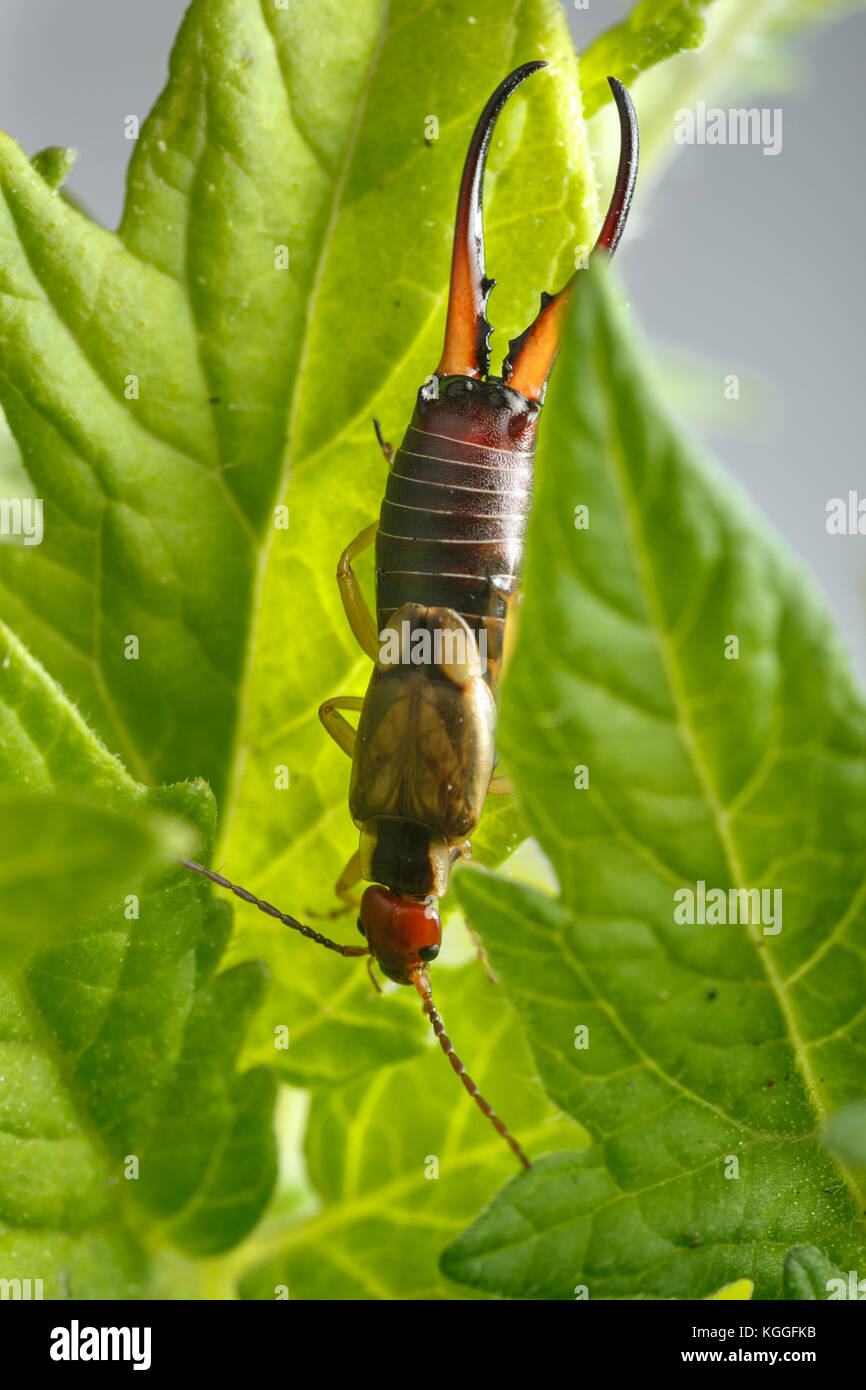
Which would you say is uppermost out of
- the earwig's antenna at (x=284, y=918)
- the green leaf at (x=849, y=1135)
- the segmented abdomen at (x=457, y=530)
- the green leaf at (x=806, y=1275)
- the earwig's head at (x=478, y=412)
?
the earwig's head at (x=478, y=412)

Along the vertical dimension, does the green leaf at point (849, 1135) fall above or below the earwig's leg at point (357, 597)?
below

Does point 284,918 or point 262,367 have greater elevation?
point 262,367

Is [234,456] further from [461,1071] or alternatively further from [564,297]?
[461,1071]

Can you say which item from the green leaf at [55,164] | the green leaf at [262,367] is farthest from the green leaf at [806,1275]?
the green leaf at [55,164]

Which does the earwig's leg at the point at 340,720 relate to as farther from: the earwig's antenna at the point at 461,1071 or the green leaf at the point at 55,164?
the green leaf at the point at 55,164

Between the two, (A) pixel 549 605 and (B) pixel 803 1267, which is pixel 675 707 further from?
(B) pixel 803 1267

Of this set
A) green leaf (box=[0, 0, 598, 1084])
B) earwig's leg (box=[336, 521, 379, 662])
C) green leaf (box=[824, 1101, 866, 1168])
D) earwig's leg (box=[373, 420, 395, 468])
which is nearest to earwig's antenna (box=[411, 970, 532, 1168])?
green leaf (box=[0, 0, 598, 1084])

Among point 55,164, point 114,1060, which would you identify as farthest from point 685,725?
point 55,164
